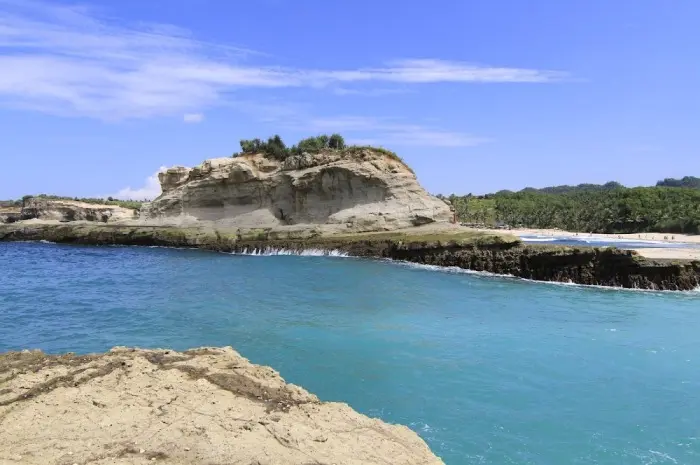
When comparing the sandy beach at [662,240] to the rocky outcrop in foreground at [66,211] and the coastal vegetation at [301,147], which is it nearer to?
the coastal vegetation at [301,147]

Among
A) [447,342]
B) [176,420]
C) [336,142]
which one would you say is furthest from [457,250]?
[176,420]

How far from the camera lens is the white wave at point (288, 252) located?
42875mm

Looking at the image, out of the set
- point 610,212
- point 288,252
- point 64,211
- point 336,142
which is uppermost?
point 336,142

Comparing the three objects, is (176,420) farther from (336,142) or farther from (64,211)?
(64,211)

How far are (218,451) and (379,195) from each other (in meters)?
44.7

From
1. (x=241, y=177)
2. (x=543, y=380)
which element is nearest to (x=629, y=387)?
(x=543, y=380)

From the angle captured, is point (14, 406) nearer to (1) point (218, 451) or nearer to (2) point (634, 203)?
(1) point (218, 451)

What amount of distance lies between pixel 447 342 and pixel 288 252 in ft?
96.2

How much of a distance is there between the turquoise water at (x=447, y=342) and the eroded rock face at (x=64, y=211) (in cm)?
4670

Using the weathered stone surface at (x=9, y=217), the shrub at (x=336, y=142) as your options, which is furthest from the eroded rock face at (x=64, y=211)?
the shrub at (x=336, y=142)

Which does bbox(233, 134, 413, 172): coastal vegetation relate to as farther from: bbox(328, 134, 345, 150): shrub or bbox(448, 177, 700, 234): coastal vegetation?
bbox(448, 177, 700, 234): coastal vegetation

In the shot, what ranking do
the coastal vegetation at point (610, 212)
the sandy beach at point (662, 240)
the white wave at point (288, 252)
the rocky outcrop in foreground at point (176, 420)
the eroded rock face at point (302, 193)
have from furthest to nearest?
the coastal vegetation at point (610, 212), the eroded rock face at point (302, 193), the white wave at point (288, 252), the sandy beach at point (662, 240), the rocky outcrop in foreground at point (176, 420)

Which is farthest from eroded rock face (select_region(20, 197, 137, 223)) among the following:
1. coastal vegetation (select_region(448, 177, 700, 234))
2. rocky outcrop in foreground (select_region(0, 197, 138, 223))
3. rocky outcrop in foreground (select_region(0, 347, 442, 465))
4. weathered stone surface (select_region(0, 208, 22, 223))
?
coastal vegetation (select_region(448, 177, 700, 234))

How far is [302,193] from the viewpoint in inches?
2116
